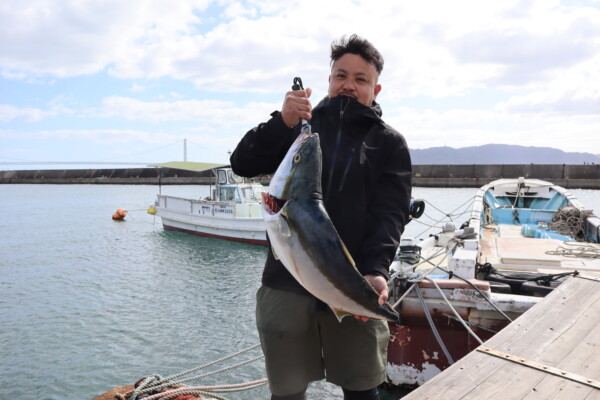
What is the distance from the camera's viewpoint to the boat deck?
A: 21.0ft

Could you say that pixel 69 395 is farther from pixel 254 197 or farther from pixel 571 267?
pixel 254 197

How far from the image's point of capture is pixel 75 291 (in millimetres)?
13125

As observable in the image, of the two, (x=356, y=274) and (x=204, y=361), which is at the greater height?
(x=356, y=274)

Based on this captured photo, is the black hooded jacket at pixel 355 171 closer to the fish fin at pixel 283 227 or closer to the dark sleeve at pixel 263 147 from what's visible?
the dark sleeve at pixel 263 147

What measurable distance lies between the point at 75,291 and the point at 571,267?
12.9 meters

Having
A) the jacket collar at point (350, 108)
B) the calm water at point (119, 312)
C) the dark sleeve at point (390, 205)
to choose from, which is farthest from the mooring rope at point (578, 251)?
the jacket collar at point (350, 108)

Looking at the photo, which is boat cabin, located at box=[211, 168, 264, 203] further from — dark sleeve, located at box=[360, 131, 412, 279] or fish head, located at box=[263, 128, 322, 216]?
fish head, located at box=[263, 128, 322, 216]

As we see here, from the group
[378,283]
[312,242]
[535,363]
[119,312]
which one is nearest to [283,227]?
[312,242]

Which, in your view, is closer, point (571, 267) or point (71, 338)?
point (571, 267)

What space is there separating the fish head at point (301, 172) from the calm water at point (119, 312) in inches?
209

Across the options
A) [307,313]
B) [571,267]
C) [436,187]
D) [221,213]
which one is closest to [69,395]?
[307,313]

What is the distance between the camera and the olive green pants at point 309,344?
7.09 feet

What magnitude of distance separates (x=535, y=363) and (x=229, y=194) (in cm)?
1907

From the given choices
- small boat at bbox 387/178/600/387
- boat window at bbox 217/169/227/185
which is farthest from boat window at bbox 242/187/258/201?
small boat at bbox 387/178/600/387
